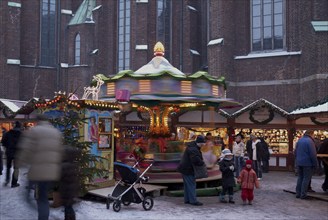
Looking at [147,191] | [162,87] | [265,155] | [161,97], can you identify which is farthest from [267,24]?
[147,191]

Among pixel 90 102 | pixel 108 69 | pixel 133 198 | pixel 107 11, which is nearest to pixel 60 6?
pixel 107 11

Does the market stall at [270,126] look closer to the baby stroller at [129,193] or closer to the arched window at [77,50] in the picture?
the baby stroller at [129,193]

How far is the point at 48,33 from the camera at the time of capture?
3716 centimetres

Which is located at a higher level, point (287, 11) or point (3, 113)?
point (287, 11)

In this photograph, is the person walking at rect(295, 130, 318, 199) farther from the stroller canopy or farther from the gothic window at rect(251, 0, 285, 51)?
the gothic window at rect(251, 0, 285, 51)

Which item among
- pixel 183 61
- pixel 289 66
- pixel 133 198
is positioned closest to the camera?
pixel 133 198

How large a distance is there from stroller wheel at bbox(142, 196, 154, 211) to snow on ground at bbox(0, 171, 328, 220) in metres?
0.11

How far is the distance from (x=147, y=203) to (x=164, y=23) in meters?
23.1

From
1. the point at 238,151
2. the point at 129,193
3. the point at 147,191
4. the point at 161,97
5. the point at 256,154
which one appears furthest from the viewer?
the point at 256,154

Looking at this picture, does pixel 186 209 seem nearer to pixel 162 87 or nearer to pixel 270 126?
pixel 162 87

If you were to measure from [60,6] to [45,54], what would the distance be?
4.10m

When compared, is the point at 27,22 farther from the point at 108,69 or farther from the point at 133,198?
the point at 133,198

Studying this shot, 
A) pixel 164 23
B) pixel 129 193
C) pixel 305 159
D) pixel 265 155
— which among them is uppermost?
pixel 164 23

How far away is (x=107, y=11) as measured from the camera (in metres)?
33.7
